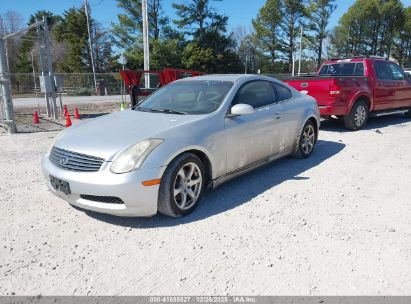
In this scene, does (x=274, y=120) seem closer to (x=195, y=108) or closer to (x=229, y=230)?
(x=195, y=108)

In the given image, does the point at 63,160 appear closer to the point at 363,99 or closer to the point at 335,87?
the point at 335,87

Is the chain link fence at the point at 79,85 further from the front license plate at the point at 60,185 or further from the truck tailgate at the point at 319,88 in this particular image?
the front license plate at the point at 60,185

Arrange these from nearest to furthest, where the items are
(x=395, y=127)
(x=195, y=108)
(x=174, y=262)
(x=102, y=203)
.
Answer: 1. (x=174, y=262)
2. (x=102, y=203)
3. (x=195, y=108)
4. (x=395, y=127)

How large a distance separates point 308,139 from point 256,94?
5.69ft

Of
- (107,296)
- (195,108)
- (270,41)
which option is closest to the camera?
(107,296)

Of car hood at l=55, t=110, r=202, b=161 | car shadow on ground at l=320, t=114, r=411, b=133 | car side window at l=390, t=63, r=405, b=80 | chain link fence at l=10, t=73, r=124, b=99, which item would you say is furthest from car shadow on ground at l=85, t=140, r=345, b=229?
chain link fence at l=10, t=73, r=124, b=99

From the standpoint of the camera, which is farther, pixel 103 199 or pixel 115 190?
pixel 103 199

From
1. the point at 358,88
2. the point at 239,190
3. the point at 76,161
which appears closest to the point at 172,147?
the point at 76,161

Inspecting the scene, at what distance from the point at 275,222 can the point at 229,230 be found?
0.52m

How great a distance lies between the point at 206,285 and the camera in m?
2.71

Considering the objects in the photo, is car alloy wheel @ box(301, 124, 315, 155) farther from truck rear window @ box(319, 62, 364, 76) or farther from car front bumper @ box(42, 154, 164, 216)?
truck rear window @ box(319, 62, 364, 76)

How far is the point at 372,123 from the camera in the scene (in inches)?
393

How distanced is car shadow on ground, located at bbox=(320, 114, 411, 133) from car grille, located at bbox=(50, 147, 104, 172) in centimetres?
686

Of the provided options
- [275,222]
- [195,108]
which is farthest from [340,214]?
[195,108]
